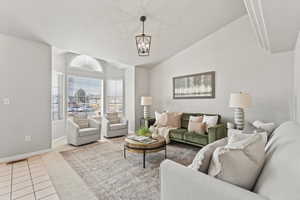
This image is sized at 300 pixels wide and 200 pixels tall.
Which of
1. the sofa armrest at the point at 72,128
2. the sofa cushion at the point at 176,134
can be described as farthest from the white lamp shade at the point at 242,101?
the sofa armrest at the point at 72,128

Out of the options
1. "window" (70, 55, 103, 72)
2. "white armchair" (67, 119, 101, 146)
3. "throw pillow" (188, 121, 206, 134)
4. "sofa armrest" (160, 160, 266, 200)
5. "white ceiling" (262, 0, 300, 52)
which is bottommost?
"white armchair" (67, 119, 101, 146)

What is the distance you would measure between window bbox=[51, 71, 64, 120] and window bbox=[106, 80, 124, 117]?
173 cm

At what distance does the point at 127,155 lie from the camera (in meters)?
3.24

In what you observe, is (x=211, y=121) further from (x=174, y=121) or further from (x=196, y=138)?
(x=174, y=121)

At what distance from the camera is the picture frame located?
165 inches

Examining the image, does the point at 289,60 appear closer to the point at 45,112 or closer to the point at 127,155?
the point at 127,155

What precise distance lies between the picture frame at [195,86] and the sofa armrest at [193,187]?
346cm

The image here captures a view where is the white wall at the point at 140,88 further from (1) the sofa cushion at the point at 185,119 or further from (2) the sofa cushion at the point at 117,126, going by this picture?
(1) the sofa cushion at the point at 185,119

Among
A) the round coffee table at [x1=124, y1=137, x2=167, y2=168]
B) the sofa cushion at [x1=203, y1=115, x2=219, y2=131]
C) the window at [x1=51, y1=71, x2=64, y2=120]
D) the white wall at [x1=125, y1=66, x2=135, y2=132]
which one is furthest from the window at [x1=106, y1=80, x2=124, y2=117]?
the sofa cushion at [x1=203, y1=115, x2=219, y2=131]

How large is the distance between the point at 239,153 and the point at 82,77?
18.2 feet

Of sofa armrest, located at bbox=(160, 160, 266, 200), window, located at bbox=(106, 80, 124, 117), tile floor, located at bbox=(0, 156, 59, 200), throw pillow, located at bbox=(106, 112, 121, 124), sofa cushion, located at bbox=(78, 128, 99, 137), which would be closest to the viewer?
sofa armrest, located at bbox=(160, 160, 266, 200)

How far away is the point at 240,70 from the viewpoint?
3.71 meters

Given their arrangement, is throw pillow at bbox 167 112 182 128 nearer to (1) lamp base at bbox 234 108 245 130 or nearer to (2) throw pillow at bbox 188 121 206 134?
(2) throw pillow at bbox 188 121 206 134

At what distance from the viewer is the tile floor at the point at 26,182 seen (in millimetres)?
1889
